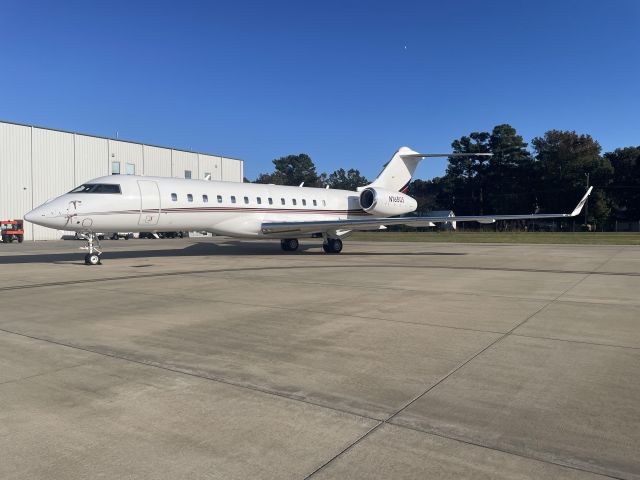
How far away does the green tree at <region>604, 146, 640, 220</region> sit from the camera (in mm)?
64188

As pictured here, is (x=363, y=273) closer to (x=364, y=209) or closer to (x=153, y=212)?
(x=153, y=212)

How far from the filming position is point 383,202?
2356 cm

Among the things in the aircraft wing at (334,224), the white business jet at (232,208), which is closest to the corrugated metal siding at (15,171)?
the white business jet at (232,208)

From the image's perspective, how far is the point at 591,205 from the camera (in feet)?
205

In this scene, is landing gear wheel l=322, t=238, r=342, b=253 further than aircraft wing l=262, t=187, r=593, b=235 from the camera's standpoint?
Yes

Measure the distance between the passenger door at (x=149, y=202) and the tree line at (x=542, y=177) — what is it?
195 ft

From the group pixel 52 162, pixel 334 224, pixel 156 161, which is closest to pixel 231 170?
pixel 156 161

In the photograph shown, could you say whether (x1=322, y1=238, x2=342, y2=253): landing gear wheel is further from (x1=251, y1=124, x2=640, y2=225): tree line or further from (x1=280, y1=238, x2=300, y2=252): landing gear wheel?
(x1=251, y1=124, x2=640, y2=225): tree line

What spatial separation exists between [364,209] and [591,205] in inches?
1994

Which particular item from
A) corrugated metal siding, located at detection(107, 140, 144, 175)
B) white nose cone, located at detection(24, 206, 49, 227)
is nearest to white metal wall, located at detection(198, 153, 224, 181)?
corrugated metal siding, located at detection(107, 140, 144, 175)

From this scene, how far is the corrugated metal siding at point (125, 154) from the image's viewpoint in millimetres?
44844

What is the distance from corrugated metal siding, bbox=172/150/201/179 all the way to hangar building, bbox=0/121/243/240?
535mm

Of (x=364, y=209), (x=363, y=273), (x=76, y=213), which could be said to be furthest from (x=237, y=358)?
(x=364, y=209)

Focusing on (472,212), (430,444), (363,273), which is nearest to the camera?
(430,444)
